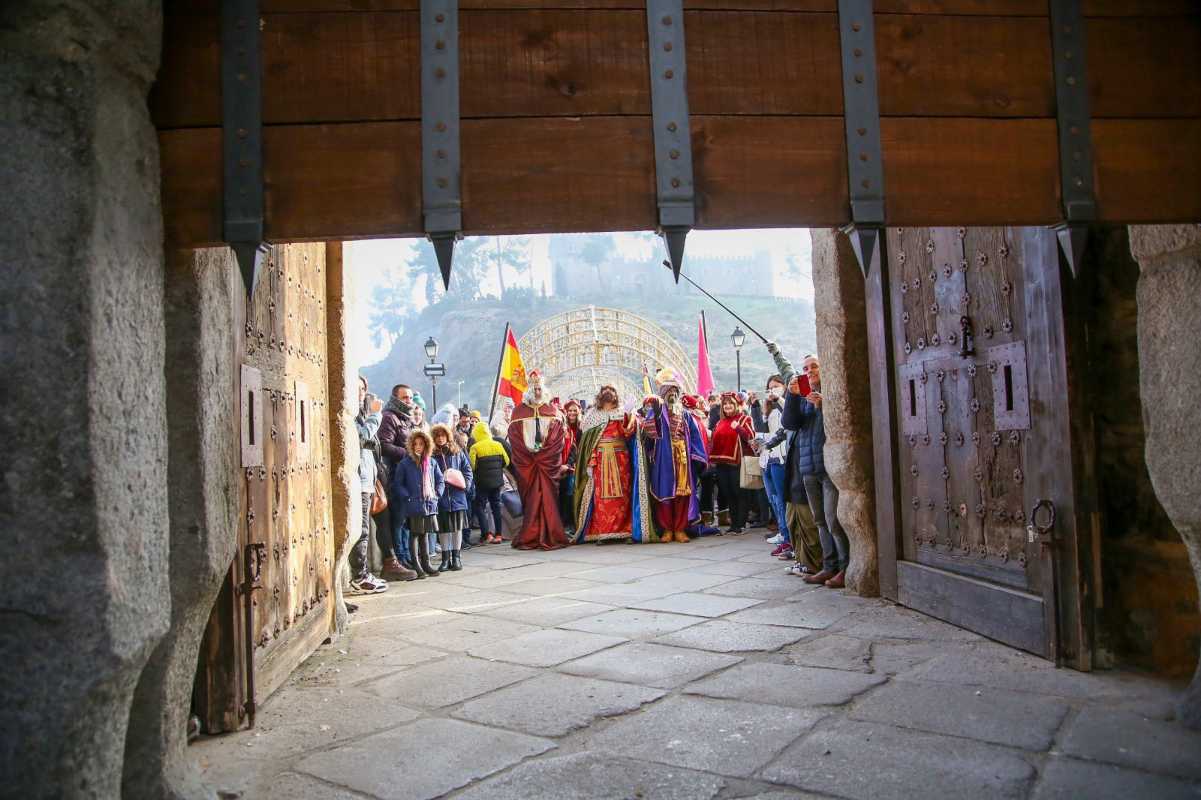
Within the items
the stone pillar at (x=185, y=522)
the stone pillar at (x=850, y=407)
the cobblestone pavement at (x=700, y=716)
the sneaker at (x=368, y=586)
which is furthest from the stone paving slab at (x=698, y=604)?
the stone pillar at (x=185, y=522)

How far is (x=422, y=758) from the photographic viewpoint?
9.60 feet

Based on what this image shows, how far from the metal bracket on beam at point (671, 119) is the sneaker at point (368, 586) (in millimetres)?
5079

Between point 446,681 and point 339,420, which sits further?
point 339,420

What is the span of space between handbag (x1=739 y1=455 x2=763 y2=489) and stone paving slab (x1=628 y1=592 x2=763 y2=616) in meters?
3.78

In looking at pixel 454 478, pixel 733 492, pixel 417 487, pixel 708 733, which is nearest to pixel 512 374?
pixel 733 492

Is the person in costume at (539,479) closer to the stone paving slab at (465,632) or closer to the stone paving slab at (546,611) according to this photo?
the stone paving slab at (546,611)

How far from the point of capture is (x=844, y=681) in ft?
12.1

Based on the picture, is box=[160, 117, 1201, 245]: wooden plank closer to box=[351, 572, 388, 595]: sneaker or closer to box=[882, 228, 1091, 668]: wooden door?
box=[882, 228, 1091, 668]: wooden door

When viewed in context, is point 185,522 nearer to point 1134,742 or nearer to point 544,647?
point 544,647

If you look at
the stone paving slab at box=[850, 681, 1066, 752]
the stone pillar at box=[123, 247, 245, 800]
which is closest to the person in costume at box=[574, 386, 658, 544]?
the stone paving slab at box=[850, 681, 1066, 752]

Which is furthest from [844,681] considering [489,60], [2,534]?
[2,534]

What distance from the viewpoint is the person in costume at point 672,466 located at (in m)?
9.31

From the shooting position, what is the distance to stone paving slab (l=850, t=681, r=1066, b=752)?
2.98m

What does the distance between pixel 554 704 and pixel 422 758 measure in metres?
0.71
